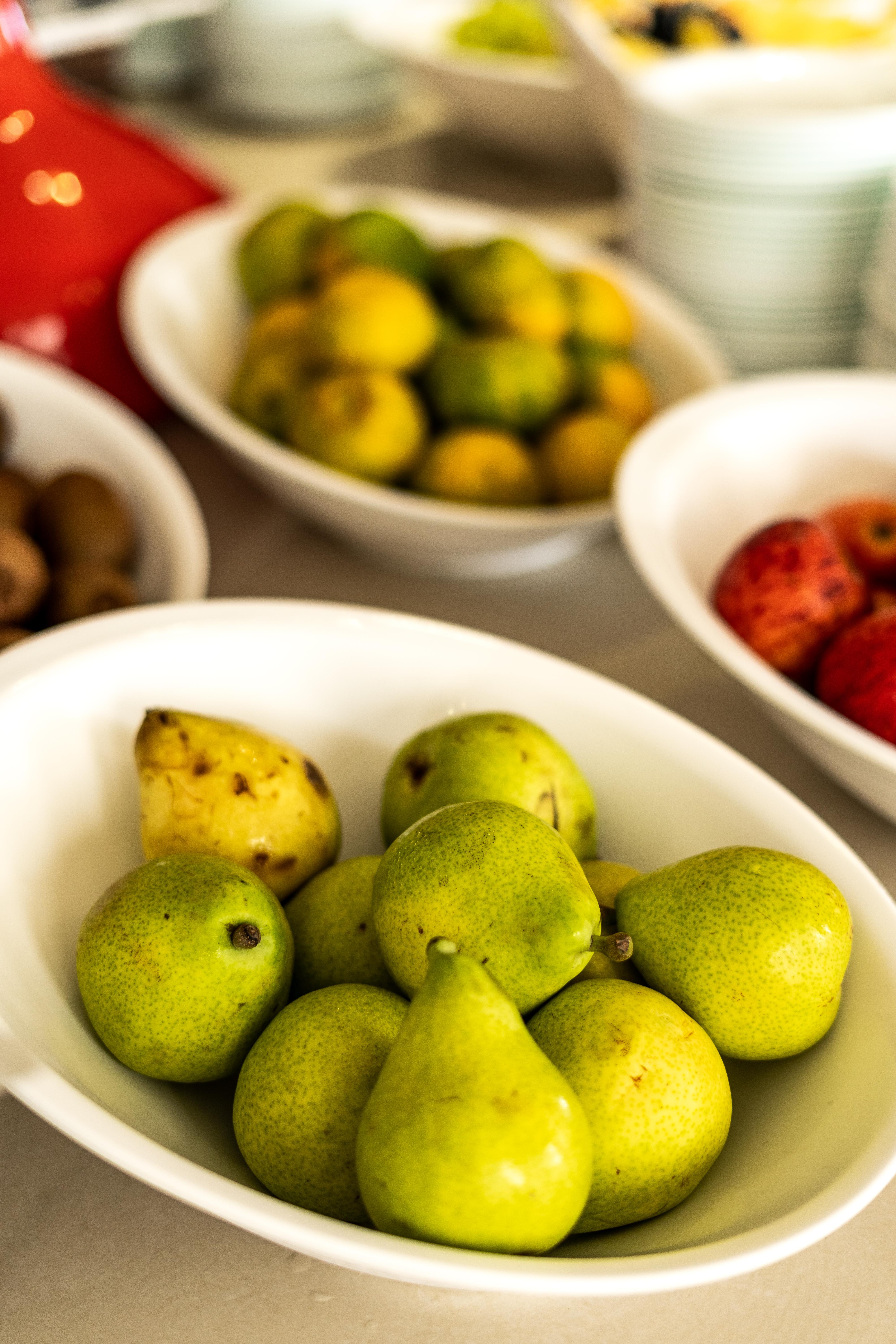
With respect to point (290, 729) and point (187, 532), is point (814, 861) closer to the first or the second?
point (290, 729)

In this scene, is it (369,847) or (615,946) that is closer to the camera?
(615,946)

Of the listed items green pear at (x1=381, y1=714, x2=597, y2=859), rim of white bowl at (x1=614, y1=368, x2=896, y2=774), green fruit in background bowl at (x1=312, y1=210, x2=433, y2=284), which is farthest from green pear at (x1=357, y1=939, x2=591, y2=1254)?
green fruit in background bowl at (x1=312, y1=210, x2=433, y2=284)

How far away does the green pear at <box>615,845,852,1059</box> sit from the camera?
1.38 feet

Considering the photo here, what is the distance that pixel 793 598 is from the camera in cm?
67

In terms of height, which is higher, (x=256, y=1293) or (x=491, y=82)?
(x=491, y=82)

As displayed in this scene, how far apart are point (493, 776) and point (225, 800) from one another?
0.11 meters

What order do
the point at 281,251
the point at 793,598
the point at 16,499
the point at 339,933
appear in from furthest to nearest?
the point at 281,251 < the point at 16,499 < the point at 793,598 < the point at 339,933

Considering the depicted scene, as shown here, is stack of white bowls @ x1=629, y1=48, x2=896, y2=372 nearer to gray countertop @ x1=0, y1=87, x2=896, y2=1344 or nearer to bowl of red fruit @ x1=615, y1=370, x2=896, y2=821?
bowl of red fruit @ x1=615, y1=370, x2=896, y2=821

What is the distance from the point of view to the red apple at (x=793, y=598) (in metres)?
0.67

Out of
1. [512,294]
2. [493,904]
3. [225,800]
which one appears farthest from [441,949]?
[512,294]

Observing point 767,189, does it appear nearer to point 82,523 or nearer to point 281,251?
point 281,251

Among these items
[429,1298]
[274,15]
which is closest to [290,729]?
[429,1298]

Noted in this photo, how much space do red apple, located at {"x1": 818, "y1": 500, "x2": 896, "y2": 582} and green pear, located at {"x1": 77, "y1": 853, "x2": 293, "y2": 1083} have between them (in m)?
0.50

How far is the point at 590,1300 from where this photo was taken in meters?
0.44
